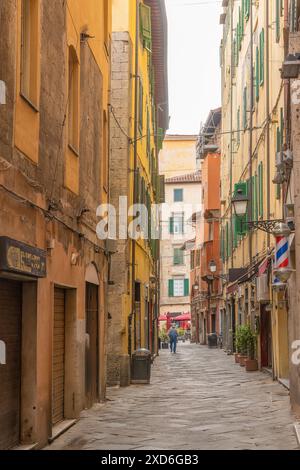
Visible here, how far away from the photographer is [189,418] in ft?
43.5

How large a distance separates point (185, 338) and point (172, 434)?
54.4 m

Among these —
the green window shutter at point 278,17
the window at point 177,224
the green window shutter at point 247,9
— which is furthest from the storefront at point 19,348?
the window at point 177,224

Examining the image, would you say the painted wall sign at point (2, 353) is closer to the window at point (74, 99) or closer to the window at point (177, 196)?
the window at point (74, 99)

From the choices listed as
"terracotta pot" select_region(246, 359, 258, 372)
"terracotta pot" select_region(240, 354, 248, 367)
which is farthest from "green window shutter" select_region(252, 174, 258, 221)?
"terracotta pot" select_region(240, 354, 248, 367)

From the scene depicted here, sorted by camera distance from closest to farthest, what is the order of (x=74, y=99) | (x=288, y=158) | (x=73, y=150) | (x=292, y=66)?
(x=292, y=66) → (x=73, y=150) → (x=74, y=99) → (x=288, y=158)

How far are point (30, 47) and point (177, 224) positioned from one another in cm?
6499

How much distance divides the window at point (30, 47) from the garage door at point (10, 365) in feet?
7.35

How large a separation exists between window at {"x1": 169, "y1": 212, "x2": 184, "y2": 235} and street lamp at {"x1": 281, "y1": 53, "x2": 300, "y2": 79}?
61.4m

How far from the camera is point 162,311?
240 feet

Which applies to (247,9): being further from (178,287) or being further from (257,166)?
(178,287)

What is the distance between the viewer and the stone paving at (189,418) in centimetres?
1058

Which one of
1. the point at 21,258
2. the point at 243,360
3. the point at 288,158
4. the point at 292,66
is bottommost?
the point at 243,360

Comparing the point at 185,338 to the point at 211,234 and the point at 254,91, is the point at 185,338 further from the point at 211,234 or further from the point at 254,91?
the point at 254,91

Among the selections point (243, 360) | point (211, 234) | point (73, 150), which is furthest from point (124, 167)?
point (211, 234)
